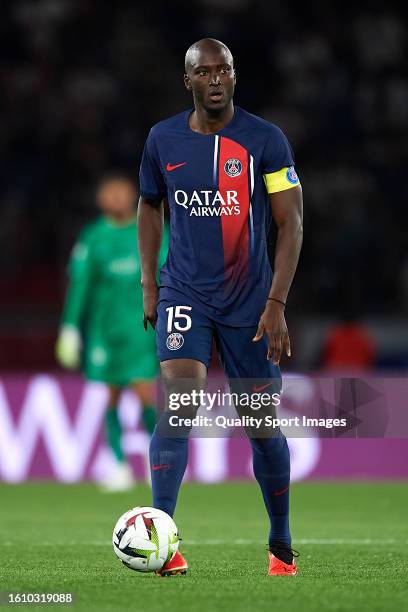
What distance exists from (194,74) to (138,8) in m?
12.1

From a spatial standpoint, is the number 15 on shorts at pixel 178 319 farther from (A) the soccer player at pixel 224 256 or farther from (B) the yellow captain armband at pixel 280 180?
(B) the yellow captain armband at pixel 280 180

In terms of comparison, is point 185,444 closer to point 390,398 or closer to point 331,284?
point 390,398

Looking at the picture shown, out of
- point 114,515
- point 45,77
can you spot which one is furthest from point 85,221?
point 114,515

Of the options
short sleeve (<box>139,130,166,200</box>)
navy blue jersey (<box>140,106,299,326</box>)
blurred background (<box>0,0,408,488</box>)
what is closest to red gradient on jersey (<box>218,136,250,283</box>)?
navy blue jersey (<box>140,106,299,326</box>)

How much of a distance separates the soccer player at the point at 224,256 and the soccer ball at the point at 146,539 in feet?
0.29

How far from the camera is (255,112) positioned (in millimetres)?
15992

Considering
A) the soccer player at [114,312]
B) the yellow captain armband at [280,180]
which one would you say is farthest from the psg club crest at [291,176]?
the soccer player at [114,312]

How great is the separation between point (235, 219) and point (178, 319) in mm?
433

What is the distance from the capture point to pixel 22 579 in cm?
504

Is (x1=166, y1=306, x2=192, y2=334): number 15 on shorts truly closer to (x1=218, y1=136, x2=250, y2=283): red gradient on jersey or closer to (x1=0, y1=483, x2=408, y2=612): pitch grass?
(x1=218, y1=136, x2=250, y2=283): red gradient on jersey

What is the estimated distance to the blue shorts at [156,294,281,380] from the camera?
5066 millimetres

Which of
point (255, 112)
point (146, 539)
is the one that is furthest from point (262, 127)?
point (255, 112)

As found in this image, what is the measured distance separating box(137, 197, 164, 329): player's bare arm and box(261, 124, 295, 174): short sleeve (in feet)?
1.65

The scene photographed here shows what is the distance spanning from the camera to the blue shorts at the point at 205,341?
5066mm
